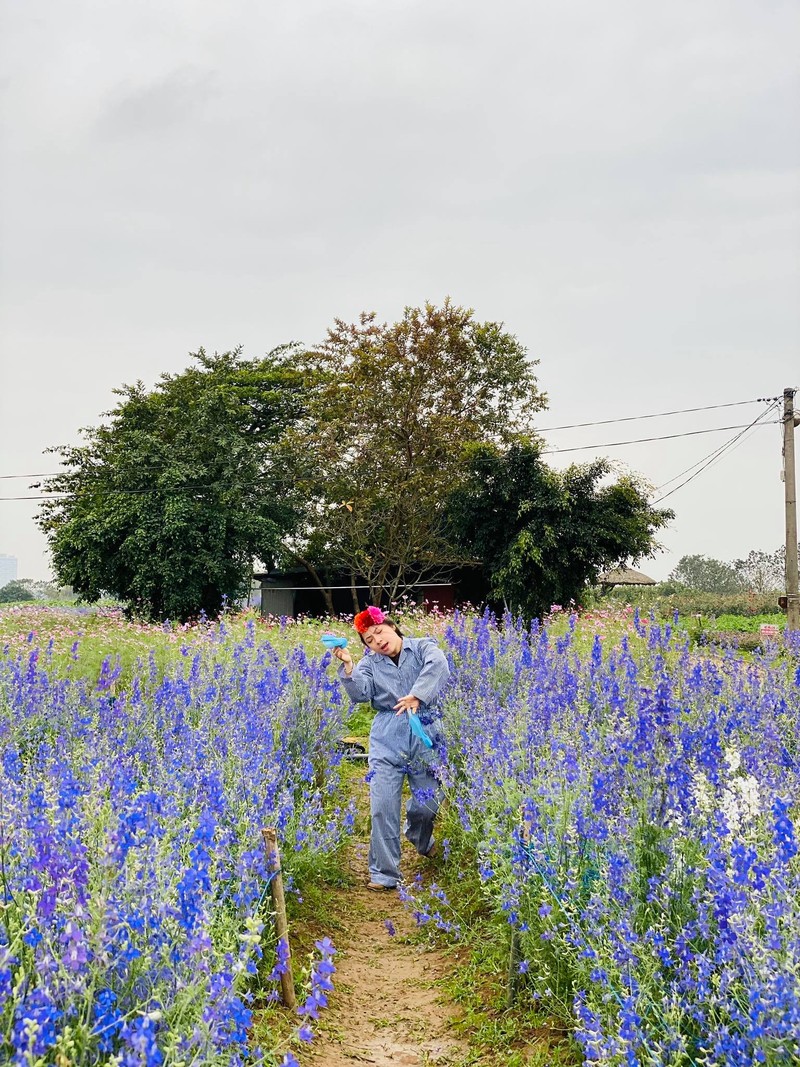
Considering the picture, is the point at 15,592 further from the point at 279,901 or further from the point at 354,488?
the point at 279,901

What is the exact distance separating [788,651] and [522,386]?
69.2ft

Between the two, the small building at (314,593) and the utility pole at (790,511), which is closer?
the utility pole at (790,511)

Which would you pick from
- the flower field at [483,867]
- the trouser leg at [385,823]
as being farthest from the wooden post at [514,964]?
the trouser leg at [385,823]

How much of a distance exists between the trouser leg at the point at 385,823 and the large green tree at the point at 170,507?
19.4m

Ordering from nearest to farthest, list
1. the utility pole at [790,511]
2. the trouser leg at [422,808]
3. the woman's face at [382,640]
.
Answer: the trouser leg at [422,808] < the woman's face at [382,640] < the utility pole at [790,511]

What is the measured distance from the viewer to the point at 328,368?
29.0 metres

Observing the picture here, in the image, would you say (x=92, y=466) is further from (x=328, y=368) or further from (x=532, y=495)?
(x=532, y=495)

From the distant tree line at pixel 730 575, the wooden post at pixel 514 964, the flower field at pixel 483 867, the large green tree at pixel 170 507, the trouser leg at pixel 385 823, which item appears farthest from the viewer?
the distant tree line at pixel 730 575

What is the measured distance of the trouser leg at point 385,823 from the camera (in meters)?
5.02

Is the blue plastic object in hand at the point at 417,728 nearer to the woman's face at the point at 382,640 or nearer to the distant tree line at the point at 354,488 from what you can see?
the woman's face at the point at 382,640

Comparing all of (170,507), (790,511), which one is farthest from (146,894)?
(170,507)

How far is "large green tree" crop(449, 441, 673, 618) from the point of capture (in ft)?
72.3

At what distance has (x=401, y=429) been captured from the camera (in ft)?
87.4

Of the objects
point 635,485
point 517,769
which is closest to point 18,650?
point 517,769
